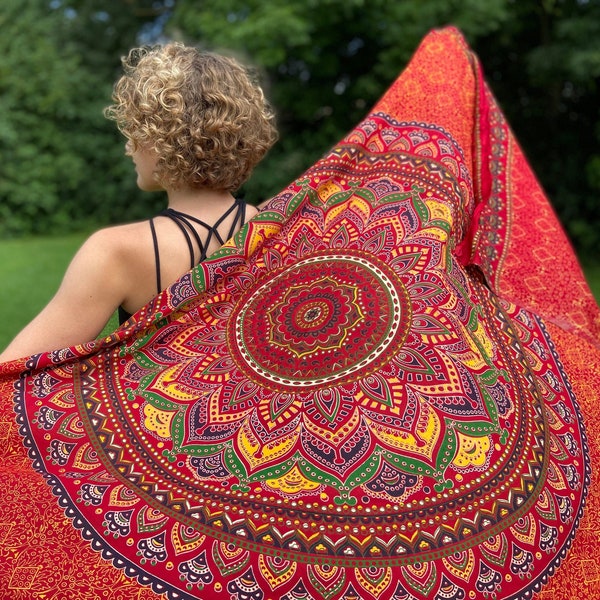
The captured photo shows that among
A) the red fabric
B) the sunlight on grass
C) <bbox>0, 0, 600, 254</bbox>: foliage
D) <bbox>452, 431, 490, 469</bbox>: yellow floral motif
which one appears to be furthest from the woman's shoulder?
<bbox>0, 0, 600, 254</bbox>: foliage

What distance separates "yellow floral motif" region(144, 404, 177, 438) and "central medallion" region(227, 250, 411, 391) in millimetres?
213

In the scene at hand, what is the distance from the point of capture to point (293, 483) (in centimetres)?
160

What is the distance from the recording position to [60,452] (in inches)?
67.1

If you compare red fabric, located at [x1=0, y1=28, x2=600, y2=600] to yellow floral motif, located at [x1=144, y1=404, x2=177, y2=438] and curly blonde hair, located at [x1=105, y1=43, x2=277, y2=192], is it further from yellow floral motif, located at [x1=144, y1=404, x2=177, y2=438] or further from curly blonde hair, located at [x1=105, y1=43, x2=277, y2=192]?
curly blonde hair, located at [x1=105, y1=43, x2=277, y2=192]

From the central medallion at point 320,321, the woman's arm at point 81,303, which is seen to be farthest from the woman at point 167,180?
the central medallion at point 320,321

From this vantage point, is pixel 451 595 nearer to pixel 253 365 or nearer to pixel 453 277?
pixel 253 365

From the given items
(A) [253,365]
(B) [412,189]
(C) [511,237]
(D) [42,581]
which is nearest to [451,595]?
(A) [253,365]

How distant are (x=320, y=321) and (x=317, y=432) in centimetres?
31

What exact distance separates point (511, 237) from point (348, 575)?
4.78ft

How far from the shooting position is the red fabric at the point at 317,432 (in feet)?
5.04

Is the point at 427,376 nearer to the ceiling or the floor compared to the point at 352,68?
nearer to the ceiling

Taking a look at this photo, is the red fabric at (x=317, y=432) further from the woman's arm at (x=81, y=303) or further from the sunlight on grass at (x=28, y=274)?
the sunlight on grass at (x=28, y=274)

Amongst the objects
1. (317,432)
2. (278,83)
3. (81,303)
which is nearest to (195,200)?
(81,303)

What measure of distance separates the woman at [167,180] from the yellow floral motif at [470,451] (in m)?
0.80
